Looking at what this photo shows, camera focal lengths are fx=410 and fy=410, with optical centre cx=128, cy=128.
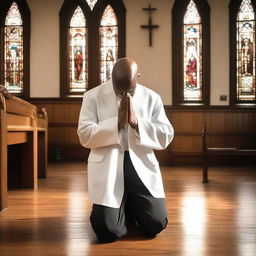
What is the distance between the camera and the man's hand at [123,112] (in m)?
2.75

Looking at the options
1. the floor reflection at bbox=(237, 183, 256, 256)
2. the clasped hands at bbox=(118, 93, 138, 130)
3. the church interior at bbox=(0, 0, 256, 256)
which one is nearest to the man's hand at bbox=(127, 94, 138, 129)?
the clasped hands at bbox=(118, 93, 138, 130)

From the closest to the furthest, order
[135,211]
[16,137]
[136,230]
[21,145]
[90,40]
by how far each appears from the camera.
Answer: [135,211], [136,230], [16,137], [21,145], [90,40]

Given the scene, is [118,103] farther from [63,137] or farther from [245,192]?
[63,137]

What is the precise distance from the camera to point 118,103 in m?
3.00

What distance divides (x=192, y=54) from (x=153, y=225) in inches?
277

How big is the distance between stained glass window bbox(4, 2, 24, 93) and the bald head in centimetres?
731

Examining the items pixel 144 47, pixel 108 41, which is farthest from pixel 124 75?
pixel 108 41

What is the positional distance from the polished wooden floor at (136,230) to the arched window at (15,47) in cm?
448

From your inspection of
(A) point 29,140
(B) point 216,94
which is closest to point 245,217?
(A) point 29,140

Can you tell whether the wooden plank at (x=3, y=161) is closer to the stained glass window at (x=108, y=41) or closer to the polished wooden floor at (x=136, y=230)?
the polished wooden floor at (x=136, y=230)

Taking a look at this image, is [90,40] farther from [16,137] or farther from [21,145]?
[16,137]

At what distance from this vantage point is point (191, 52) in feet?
30.7

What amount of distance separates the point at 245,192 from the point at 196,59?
482cm

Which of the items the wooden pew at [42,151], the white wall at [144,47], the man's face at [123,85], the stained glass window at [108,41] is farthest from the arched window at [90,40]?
the man's face at [123,85]
